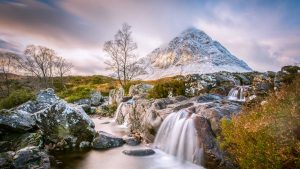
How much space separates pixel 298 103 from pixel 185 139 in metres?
6.16

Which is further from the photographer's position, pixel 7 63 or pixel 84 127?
pixel 7 63

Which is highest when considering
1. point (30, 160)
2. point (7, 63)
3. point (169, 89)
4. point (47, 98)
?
point (7, 63)

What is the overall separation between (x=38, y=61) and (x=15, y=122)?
58.5m

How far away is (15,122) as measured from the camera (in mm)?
14258

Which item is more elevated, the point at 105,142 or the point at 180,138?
the point at 180,138

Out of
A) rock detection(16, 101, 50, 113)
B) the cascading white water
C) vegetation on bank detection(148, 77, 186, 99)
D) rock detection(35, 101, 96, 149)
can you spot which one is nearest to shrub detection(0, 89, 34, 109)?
rock detection(16, 101, 50, 113)

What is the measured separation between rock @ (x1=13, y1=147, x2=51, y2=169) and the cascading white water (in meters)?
6.36

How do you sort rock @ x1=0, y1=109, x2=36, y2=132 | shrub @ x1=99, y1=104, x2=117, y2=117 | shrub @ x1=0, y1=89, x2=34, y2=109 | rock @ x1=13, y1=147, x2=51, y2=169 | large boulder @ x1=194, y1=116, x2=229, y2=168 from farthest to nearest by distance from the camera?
shrub @ x1=99, y1=104, x2=117, y2=117, shrub @ x1=0, y1=89, x2=34, y2=109, rock @ x1=0, y1=109, x2=36, y2=132, large boulder @ x1=194, y1=116, x2=229, y2=168, rock @ x1=13, y1=147, x2=51, y2=169

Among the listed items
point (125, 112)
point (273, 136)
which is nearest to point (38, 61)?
point (125, 112)

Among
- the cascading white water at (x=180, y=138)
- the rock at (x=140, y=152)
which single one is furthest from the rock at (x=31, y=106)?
the cascading white water at (x=180, y=138)

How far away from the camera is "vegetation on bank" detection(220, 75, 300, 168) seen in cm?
752

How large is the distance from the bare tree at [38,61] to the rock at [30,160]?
61032 millimetres

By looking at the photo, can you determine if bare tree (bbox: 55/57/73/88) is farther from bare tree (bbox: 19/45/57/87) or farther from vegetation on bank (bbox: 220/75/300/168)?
vegetation on bank (bbox: 220/75/300/168)

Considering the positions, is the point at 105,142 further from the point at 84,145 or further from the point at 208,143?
the point at 208,143
